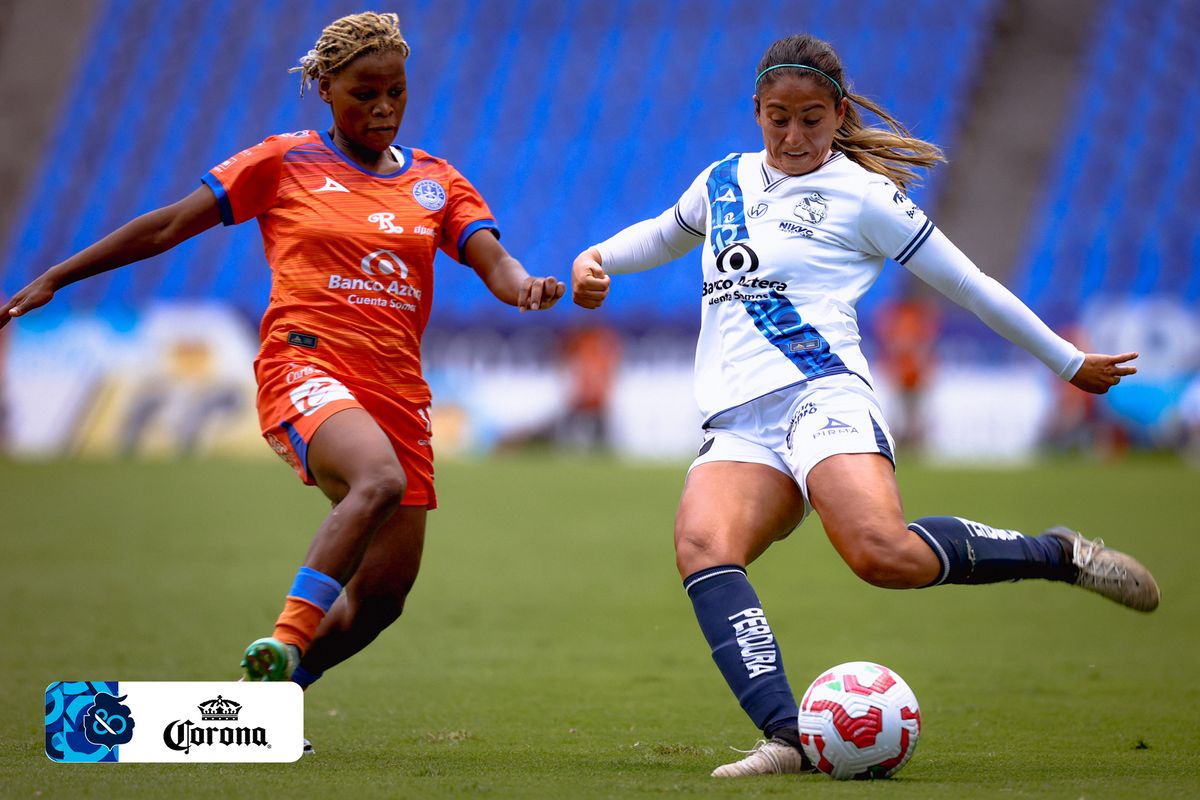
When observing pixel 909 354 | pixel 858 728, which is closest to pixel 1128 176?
pixel 909 354

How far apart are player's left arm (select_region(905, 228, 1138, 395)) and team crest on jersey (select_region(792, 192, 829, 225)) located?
1.06 ft

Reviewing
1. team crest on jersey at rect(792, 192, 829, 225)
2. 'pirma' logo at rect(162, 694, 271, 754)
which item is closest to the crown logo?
'pirma' logo at rect(162, 694, 271, 754)

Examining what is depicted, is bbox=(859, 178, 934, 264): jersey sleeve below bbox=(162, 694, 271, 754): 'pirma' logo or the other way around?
the other way around

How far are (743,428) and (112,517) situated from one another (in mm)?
9822

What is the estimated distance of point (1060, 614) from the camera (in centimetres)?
920

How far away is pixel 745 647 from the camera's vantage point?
4715mm

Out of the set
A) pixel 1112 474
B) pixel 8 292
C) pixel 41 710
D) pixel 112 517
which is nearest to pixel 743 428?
pixel 41 710

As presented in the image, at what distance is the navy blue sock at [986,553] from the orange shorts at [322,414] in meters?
1.72

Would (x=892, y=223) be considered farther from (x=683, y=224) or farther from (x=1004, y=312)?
(x=683, y=224)

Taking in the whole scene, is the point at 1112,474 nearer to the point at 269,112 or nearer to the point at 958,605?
the point at 958,605

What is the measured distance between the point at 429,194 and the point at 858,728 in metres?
2.42

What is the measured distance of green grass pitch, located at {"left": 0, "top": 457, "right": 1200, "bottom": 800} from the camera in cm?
459

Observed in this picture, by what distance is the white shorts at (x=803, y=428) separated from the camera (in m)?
4.86

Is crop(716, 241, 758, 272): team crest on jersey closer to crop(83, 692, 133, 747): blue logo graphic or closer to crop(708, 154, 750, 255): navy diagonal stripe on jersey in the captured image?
crop(708, 154, 750, 255): navy diagonal stripe on jersey
